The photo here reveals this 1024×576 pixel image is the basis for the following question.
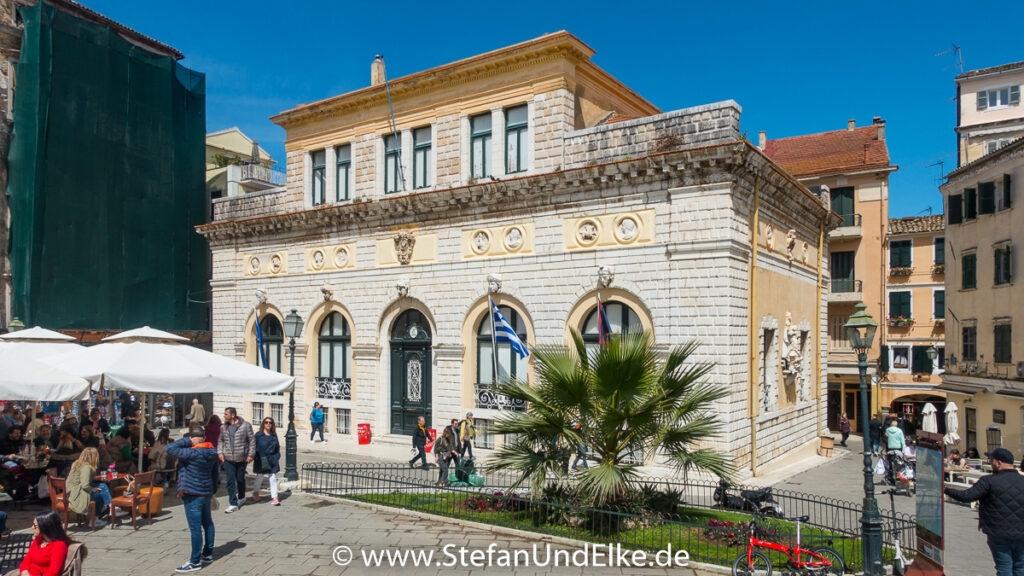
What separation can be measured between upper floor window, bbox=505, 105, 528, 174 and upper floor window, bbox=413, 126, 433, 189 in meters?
2.98

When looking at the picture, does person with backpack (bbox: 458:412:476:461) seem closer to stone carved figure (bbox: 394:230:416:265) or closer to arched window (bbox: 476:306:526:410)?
arched window (bbox: 476:306:526:410)

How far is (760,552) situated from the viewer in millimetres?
9984

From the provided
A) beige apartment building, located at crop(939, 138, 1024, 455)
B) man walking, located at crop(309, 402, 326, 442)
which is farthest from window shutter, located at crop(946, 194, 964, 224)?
man walking, located at crop(309, 402, 326, 442)

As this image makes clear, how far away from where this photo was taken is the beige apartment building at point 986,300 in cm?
2359

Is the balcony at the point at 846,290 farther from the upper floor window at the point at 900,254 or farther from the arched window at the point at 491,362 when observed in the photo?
the arched window at the point at 491,362

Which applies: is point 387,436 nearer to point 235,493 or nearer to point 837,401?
point 235,493

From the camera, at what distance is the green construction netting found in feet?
92.0

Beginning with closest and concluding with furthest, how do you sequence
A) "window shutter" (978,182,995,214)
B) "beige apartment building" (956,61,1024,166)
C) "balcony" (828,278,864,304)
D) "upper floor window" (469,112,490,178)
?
"upper floor window" (469,112,490,178), "window shutter" (978,182,995,214), "balcony" (828,278,864,304), "beige apartment building" (956,61,1024,166)

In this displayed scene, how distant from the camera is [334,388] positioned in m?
24.2

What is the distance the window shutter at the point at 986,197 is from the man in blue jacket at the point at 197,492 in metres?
26.6

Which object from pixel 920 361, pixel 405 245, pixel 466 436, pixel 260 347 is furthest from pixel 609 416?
pixel 920 361

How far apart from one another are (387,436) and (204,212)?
17533mm

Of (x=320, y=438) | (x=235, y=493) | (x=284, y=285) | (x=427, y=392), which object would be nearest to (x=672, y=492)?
(x=235, y=493)

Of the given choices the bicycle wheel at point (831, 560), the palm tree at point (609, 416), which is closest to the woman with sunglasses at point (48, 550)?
the palm tree at point (609, 416)
